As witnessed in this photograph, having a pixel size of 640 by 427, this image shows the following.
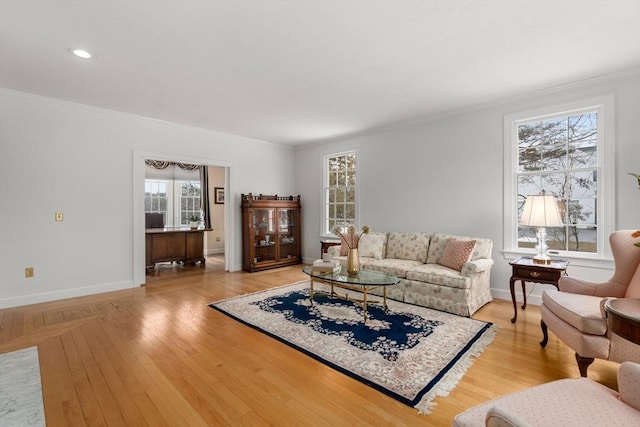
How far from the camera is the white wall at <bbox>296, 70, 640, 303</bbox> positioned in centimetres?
323

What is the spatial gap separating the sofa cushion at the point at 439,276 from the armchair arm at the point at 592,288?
882 millimetres

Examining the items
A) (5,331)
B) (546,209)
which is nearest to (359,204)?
(546,209)

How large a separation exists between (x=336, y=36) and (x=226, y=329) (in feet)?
9.48

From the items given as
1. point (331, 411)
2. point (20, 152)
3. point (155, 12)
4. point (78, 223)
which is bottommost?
point (331, 411)

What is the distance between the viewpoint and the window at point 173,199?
7625 millimetres

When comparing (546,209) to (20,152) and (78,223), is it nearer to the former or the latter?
(78,223)

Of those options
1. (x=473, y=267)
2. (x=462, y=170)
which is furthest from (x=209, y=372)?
(x=462, y=170)

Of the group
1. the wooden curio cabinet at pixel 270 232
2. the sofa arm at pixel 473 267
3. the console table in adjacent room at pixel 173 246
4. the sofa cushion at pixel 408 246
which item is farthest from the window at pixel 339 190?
the console table in adjacent room at pixel 173 246

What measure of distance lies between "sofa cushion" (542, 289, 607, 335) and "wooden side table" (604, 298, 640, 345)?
55 cm

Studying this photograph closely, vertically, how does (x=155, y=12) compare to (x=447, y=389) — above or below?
above

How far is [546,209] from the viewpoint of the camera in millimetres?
3129

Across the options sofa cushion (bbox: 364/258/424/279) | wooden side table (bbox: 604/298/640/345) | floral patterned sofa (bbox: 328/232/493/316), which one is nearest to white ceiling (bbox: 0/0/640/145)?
floral patterned sofa (bbox: 328/232/493/316)

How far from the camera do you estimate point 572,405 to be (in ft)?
3.75

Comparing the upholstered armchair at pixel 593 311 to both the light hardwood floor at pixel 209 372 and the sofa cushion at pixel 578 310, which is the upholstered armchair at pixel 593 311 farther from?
the light hardwood floor at pixel 209 372
